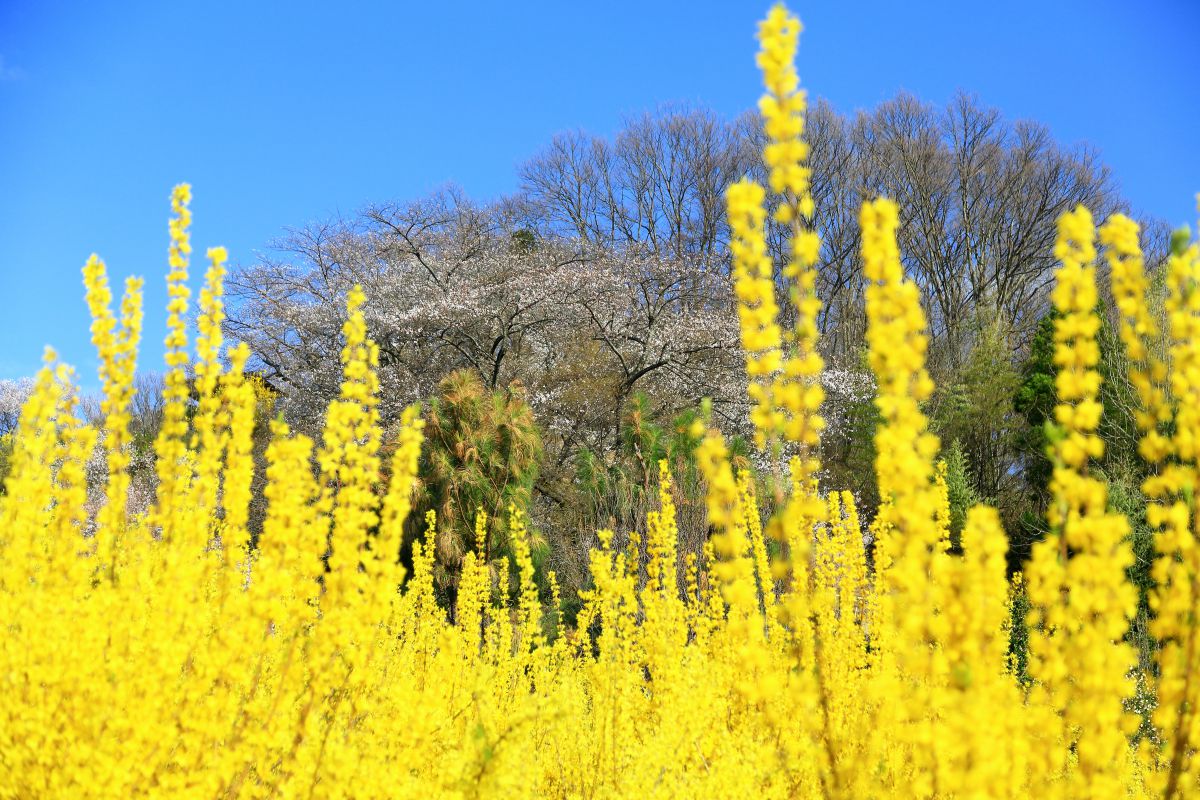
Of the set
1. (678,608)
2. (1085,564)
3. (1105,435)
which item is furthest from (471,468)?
(1105,435)

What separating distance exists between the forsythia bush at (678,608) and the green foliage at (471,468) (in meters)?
5.83

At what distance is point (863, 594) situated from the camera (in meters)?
5.40

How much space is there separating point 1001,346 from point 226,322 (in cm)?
1812

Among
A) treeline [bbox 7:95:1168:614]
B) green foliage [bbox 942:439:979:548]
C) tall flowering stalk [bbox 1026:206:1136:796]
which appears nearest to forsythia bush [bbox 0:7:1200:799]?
tall flowering stalk [bbox 1026:206:1136:796]

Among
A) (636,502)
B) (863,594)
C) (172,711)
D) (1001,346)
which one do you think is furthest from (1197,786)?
(1001,346)

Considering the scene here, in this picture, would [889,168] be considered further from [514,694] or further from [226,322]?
[514,694]

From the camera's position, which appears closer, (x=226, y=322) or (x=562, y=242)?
(x=226, y=322)

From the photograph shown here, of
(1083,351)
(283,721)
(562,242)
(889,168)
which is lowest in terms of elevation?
(283,721)

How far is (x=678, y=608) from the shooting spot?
400cm

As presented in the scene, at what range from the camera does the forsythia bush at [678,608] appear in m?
1.64

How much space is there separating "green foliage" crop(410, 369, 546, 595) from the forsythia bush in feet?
19.1

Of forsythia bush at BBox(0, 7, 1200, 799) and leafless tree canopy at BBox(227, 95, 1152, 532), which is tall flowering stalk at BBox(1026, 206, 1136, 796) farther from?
leafless tree canopy at BBox(227, 95, 1152, 532)

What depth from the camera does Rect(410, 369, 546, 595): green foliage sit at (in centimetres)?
964

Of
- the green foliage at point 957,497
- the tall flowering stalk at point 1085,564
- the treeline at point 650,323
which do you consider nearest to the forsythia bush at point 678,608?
the tall flowering stalk at point 1085,564
